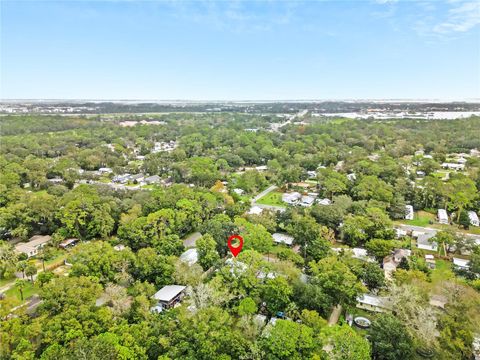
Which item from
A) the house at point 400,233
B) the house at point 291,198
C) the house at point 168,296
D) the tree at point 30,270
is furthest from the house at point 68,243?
the house at point 400,233

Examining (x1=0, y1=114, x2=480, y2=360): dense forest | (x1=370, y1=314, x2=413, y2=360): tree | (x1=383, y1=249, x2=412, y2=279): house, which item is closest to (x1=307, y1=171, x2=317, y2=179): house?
(x1=0, y1=114, x2=480, y2=360): dense forest

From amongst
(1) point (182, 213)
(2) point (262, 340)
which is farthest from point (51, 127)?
(2) point (262, 340)

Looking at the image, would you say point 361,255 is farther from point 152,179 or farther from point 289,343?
point 152,179

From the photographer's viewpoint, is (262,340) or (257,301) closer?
(262,340)

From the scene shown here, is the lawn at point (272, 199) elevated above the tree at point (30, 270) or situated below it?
below

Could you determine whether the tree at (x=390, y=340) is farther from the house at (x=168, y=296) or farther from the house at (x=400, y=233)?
the house at (x=400, y=233)

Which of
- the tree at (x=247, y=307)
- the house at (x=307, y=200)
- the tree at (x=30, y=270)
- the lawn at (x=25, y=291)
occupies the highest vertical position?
the tree at (x=247, y=307)

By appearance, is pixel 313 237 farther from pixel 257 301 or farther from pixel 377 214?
pixel 257 301
